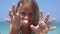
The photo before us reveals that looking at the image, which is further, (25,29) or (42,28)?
(25,29)

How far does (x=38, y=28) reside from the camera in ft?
2.86

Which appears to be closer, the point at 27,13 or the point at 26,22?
the point at 26,22

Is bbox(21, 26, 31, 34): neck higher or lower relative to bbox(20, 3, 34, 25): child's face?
lower

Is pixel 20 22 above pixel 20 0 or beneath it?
beneath

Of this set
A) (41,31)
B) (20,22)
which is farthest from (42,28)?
(20,22)

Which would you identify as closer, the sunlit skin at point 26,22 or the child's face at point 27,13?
the sunlit skin at point 26,22

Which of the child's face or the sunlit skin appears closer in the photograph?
the sunlit skin

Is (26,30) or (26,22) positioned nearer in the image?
(26,22)

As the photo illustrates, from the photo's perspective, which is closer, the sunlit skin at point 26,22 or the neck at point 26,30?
the sunlit skin at point 26,22

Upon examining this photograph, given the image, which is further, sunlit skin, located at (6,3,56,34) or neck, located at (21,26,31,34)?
neck, located at (21,26,31,34)

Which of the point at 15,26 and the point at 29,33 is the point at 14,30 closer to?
the point at 15,26

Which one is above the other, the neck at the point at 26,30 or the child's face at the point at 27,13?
the child's face at the point at 27,13

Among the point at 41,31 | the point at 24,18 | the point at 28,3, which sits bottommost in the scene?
the point at 41,31

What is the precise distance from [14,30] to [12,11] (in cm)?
10
